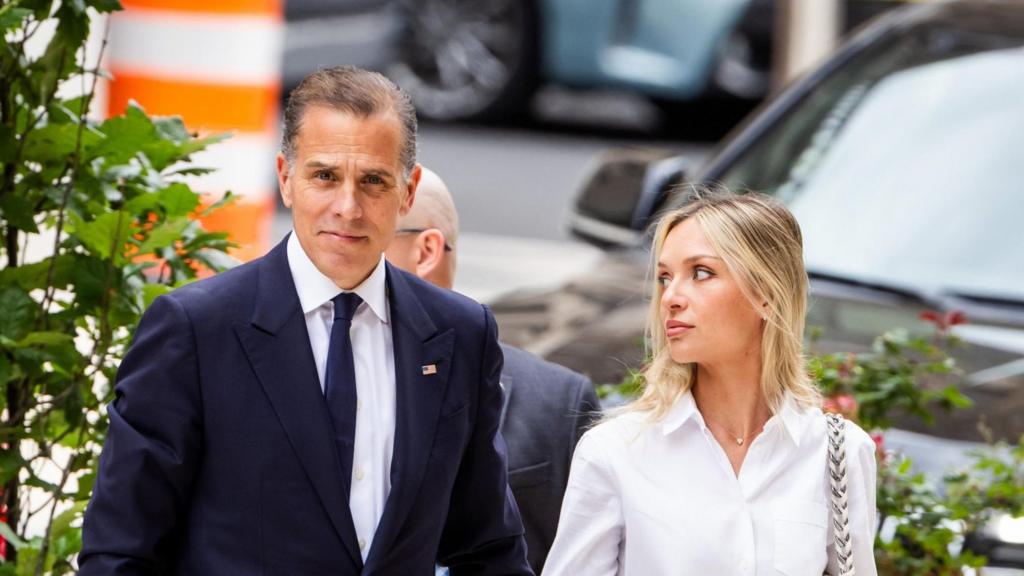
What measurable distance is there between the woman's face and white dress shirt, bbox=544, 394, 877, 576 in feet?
0.28

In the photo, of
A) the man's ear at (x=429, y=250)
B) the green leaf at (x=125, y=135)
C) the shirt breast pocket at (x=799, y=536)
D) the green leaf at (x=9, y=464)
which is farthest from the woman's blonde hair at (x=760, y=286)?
the green leaf at (x=9, y=464)

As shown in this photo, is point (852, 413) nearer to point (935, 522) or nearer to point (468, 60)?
point (935, 522)

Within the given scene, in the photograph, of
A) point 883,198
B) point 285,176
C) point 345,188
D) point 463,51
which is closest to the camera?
point 345,188

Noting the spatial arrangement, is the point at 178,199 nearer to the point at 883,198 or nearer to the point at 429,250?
the point at 429,250

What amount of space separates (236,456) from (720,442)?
0.79 meters

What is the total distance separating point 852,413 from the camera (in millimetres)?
3924

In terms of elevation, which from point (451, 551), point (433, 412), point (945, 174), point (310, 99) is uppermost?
point (945, 174)

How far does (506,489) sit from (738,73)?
38.6ft

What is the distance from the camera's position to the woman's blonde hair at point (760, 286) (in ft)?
9.65

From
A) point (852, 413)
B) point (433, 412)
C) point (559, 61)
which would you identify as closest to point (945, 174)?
point (852, 413)

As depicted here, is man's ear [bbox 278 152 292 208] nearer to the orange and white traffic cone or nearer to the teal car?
the orange and white traffic cone

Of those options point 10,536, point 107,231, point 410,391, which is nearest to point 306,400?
point 410,391

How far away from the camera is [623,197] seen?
592cm

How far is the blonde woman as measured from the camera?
2873 mm
